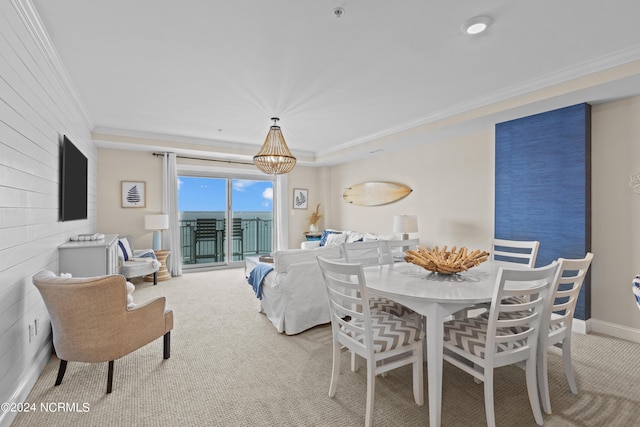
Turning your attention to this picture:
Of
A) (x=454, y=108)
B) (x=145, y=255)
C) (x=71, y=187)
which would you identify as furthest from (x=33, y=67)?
(x=454, y=108)

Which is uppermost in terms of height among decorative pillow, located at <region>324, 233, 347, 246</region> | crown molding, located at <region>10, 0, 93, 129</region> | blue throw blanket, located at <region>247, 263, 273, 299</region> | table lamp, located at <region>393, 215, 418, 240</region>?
crown molding, located at <region>10, 0, 93, 129</region>

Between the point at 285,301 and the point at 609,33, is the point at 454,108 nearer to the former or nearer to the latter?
the point at 609,33

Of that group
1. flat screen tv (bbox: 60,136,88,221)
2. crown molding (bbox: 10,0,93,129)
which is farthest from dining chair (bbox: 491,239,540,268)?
flat screen tv (bbox: 60,136,88,221)

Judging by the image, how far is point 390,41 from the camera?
7.62 ft

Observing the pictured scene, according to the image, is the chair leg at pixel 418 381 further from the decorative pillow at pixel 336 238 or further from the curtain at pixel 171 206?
the curtain at pixel 171 206

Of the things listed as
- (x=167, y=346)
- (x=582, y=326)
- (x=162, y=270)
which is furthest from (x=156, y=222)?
(x=582, y=326)

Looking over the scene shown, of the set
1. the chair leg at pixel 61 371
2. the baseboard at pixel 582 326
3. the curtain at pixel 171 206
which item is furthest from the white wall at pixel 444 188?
the chair leg at pixel 61 371

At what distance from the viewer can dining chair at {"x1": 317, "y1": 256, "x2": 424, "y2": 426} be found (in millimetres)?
1695

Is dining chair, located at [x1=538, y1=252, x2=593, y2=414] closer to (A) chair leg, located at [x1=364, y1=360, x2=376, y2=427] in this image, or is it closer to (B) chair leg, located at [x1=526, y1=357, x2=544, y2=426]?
(B) chair leg, located at [x1=526, y1=357, x2=544, y2=426]

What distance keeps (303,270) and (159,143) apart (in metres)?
3.72

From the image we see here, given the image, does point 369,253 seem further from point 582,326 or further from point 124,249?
point 124,249

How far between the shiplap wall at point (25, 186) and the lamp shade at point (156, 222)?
2.49 meters

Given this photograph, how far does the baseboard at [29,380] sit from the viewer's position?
5.62 ft

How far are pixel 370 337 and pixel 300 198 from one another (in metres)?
5.68
